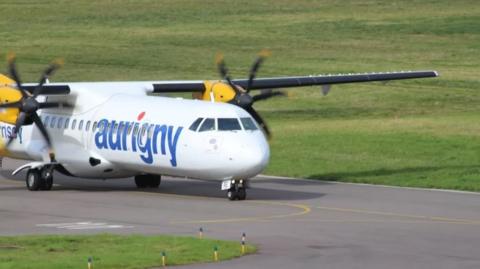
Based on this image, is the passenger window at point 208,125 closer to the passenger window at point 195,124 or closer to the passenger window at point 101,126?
the passenger window at point 195,124

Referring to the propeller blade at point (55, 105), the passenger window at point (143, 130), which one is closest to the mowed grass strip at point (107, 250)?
the passenger window at point (143, 130)

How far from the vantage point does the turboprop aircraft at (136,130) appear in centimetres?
3641

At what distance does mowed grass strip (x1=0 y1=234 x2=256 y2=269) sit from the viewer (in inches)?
1029

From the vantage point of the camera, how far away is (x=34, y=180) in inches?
1601

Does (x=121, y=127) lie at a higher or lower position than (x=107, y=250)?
higher

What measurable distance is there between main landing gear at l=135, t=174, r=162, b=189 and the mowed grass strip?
1131 cm

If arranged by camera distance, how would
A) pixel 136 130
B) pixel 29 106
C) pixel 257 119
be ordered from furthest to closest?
pixel 257 119 → pixel 29 106 → pixel 136 130

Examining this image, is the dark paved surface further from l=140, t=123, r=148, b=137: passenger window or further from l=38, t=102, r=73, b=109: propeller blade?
l=38, t=102, r=73, b=109: propeller blade

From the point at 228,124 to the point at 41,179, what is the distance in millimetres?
7012

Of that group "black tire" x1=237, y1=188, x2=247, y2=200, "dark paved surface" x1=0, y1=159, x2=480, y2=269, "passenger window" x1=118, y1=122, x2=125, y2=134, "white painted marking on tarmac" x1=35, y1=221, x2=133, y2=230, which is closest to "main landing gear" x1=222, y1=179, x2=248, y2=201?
"black tire" x1=237, y1=188, x2=247, y2=200

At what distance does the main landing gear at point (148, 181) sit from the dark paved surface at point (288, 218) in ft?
1.68

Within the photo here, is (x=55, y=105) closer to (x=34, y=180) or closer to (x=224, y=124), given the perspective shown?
(x=34, y=180)

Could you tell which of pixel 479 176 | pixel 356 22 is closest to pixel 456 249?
pixel 479 176

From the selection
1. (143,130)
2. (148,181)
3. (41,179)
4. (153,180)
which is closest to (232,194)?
(143,130)
